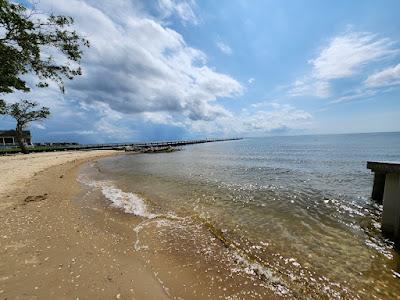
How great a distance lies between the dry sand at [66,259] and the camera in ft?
16.0

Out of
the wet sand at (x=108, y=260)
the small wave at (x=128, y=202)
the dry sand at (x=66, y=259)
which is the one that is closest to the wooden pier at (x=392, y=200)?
the wet sand at (x=108, y=260)

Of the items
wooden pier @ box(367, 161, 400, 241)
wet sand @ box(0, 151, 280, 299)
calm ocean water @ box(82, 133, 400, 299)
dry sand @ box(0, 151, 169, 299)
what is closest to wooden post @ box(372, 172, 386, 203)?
calm ocean water @ box(82, 133, 400, 299)

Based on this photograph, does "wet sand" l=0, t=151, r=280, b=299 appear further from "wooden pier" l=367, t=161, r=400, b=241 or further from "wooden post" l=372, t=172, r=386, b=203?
"wooden post" l=372, t=172, r=386, b=203

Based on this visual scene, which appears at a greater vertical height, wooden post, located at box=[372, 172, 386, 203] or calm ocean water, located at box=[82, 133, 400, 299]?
wooden post, located at box=[372, 172, 386, 203]

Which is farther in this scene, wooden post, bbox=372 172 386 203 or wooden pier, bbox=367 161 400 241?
wooden post, bbox=372 172 386 203

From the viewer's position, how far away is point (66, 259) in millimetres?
6082

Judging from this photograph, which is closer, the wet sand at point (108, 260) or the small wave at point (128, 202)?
the wet sand at point (108, 260)

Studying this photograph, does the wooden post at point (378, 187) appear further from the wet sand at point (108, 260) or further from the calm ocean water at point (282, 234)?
the wet sand at point (108, 260)

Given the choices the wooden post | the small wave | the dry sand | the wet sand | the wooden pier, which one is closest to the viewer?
the dry sand

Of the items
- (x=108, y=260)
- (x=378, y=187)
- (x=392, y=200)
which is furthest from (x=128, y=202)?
(x=378, y=187)

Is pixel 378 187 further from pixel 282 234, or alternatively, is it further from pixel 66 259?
pixel 66 259

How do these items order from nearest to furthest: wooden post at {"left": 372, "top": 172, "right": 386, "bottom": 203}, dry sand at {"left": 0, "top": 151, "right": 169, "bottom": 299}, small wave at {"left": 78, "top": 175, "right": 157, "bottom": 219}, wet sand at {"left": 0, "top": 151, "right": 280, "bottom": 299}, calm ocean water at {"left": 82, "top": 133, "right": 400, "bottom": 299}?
1. dry sand at {"left": 0, "top": 151, "right": 169, "bottom": 299}
2. wet sand at {"left": 0, "top": 151, "right": 280, "bottom": 299}
3. calm ocean water at {"left": 82, "top": 133, "right": 400, "bottom": 299}
4. small wave at {"left": 78, "top": 175, "right": 157, "bottom": 219}
5. wooden post at {"left": 372, "top": 172, "right": 386, "bottom": 203}

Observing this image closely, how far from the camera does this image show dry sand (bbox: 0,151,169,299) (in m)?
4.88

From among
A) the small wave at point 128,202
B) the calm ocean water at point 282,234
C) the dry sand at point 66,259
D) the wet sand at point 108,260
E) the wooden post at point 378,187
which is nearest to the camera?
the dry sand at point 66,259
